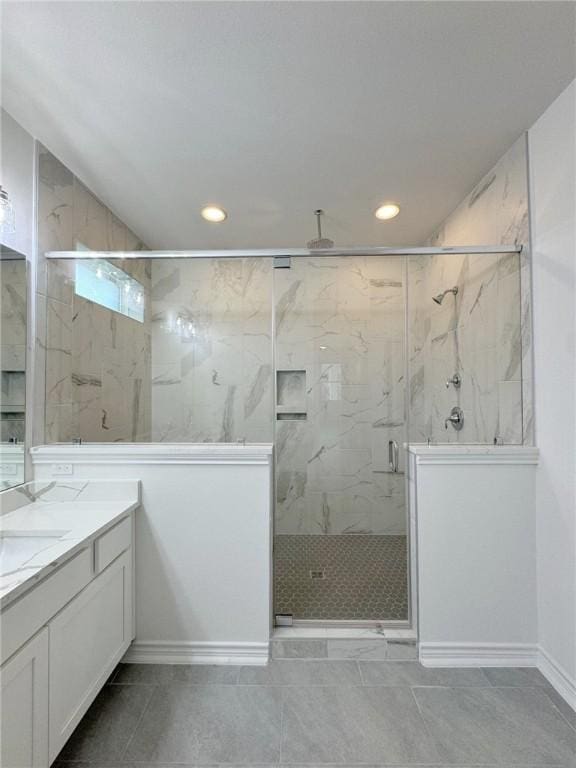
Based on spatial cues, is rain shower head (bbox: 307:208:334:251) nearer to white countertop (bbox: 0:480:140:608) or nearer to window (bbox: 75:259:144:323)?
window (bbox: 75:259:144:323)

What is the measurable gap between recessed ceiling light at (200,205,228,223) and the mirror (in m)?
1.11

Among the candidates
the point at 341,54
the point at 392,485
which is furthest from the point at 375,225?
the point at 392,485

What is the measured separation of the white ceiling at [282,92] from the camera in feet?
3.72

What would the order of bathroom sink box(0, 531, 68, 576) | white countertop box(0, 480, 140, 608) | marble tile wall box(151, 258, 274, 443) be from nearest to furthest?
white countertop box(0, 480, 140, 608)
bathroom sink box(0, 531, 68, 576)
marble tile wall box(151, 258, 274, 443)

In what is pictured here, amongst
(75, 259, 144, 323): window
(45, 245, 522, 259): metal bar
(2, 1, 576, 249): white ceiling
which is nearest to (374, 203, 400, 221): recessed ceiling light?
(2, 1, 576, 249): white ceiling

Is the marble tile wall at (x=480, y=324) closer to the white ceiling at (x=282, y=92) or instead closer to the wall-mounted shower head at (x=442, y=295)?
the wall-mounted shower head at (x=442, y=295)

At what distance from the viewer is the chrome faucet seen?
2105 millimetres

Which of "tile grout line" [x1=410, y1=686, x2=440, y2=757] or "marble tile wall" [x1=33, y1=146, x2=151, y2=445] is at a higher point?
"marble tile wall" [x1=33, y1=146, x2=151, y2=445]

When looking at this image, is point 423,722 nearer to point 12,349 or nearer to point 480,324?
point 480,324

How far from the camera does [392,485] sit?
197 centimetres

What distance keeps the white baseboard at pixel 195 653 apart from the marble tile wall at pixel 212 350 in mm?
970

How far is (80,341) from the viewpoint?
1.93m

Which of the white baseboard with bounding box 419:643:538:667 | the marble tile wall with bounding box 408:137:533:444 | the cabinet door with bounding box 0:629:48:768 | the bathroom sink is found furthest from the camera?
the marble tile wall with bounding box 408:137:533:444

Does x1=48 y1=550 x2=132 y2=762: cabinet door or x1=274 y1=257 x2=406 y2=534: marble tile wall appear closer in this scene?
x1=48 y1=550 x2=132 y2=762: cabinet door
